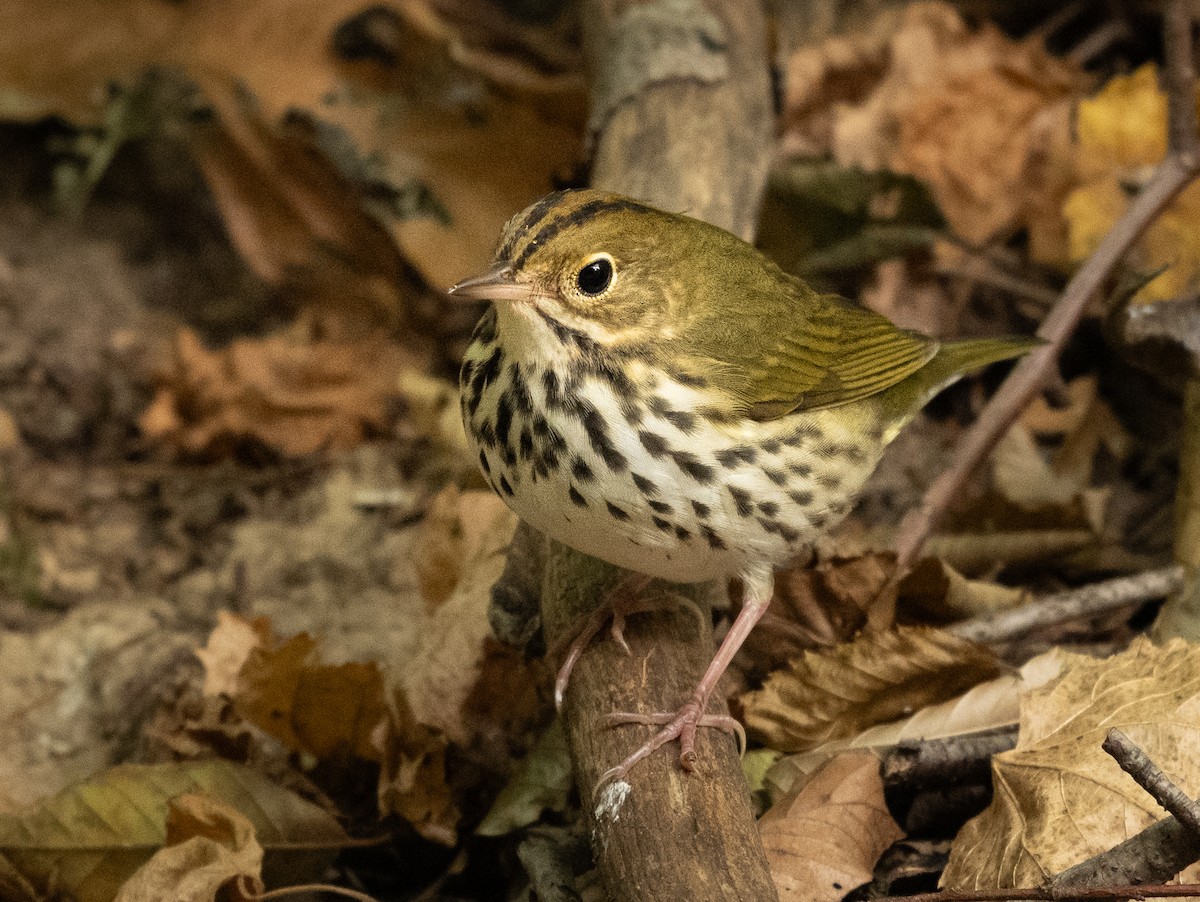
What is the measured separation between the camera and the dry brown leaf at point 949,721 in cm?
259

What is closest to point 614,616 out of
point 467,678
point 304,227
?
point 467,678

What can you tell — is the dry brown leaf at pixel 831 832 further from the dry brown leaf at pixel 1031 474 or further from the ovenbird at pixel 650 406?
the dry brown leaf at pixel 1031 474

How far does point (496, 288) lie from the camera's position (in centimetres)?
219

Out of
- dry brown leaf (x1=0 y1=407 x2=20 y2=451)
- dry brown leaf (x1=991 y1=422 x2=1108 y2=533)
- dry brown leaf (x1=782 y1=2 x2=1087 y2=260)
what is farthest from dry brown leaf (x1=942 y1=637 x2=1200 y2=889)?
dry brown leaf (x1=0 y1=407 x2=20 y2=451)

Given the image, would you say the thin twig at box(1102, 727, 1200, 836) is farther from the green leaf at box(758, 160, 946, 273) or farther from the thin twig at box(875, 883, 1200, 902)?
the green leaf at box(758, 160, 946, 273)

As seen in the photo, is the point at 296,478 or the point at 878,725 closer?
the point at 878,725

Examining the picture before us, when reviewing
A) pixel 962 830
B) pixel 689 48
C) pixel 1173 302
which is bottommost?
pixel 962 830

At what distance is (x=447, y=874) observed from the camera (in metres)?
2.76

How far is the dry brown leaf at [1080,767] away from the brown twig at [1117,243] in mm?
997

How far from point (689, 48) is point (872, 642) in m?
1.77

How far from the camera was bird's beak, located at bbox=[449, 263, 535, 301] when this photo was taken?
2176 mm

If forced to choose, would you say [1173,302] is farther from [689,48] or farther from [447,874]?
[447,874]

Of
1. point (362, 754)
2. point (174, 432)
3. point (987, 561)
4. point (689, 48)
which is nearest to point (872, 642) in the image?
point (987, 561)

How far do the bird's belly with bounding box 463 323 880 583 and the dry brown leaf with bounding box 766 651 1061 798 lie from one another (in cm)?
44
